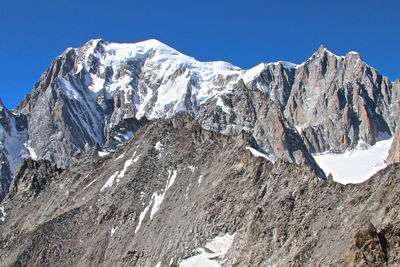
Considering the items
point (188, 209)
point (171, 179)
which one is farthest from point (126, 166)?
point (188, 209)

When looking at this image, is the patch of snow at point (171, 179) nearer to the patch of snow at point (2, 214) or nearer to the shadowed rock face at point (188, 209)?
the shadowed rock face at point (188, 209)

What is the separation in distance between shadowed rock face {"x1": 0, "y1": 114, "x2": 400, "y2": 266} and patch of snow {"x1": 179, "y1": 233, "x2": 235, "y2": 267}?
0.97 meters

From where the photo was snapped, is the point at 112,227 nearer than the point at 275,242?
No

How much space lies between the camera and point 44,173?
111 m

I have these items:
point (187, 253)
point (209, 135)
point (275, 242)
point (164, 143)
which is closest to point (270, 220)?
point (275, 242)

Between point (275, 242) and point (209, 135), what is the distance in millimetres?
37081

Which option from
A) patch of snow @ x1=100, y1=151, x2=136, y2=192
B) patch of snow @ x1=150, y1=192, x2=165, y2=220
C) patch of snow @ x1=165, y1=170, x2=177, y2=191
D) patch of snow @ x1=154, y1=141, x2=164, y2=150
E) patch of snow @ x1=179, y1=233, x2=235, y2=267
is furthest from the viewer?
patch of snow @ x1=154, y1=141, x2=164, y2=150

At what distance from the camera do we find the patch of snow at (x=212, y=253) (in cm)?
5656

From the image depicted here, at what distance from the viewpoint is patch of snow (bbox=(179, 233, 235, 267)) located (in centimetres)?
5656

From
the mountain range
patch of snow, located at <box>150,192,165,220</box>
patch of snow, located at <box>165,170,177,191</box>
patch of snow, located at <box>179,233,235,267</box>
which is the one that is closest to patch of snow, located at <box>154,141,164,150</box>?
the mountain range

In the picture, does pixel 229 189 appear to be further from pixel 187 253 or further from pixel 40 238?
pixel 40 238

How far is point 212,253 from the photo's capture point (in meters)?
58.2

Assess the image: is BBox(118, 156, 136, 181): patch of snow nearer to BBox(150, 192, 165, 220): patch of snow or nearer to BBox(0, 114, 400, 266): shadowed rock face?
BBox(0, 114, 400, 266): shadowed rock face

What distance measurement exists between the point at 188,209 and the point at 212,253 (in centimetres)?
1274
